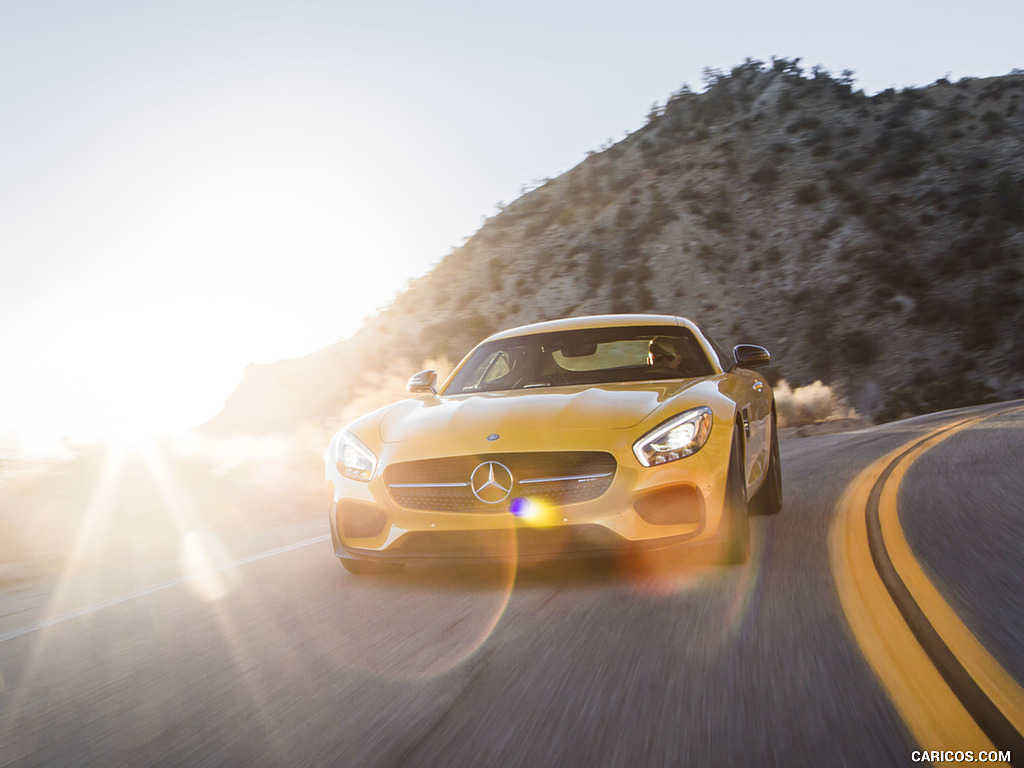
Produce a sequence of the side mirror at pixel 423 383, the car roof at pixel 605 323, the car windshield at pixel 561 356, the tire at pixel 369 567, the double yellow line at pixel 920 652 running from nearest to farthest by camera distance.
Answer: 1. the double yellow line at pixel 920 652
2. the tire at pixel 369 567
3. the car windshield at pixel 561 356
4. the side mirror at pixel 423 383
5. the car roof at pixel 605 323

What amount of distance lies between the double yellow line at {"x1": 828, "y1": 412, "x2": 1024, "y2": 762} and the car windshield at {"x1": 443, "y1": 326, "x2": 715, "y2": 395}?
1.47 metres

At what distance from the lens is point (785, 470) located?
956cm

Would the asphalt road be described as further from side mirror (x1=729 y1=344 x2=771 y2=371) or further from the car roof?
the car roof

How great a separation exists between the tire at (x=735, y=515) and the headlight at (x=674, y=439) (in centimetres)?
24

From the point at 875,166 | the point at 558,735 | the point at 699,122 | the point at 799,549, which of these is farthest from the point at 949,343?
the point at 558,735

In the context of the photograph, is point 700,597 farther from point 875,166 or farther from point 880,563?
point 875,166

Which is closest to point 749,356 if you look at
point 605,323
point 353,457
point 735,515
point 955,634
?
point 605,323

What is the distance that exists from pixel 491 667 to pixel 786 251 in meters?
40.3

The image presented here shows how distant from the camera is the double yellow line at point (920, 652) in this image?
7.91ft

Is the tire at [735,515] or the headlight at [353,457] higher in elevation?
the headlight at [353,457]

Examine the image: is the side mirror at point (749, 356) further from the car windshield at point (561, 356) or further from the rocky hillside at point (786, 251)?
the rocky hillside at point (786, 251)

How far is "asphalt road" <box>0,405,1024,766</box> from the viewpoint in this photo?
8.24ft

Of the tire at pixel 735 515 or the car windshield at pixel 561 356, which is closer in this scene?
the tire at pixel 735 515

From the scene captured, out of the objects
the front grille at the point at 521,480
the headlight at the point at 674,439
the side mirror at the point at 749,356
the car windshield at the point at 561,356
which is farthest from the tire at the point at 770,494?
the front grille at the point at 521,480
